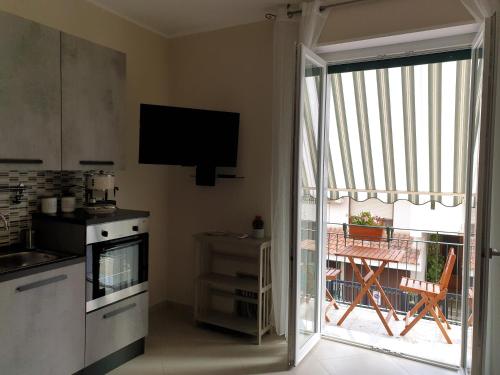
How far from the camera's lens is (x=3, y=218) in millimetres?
2229

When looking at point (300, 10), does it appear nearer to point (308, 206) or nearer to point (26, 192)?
point (308, 206)

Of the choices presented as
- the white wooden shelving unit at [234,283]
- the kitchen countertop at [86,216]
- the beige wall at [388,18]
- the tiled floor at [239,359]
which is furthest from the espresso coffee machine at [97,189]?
the beige wall at [388,18]

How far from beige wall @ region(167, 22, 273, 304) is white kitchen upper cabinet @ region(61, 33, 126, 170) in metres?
0.89

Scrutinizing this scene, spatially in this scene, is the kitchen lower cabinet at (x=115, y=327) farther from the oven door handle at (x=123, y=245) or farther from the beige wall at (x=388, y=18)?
the beige wall at (x=388, y=18)

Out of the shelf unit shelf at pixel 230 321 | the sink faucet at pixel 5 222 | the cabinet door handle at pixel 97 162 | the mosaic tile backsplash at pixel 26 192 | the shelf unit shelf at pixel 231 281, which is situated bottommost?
the shelf unit shelf at pixel 230 321

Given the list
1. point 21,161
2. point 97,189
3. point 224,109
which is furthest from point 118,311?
point 224,109

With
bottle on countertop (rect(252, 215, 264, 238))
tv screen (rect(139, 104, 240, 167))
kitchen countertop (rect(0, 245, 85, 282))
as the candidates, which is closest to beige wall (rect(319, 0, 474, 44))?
tv screen (rect(139, 104, 240, 167))

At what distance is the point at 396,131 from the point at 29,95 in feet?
9.23

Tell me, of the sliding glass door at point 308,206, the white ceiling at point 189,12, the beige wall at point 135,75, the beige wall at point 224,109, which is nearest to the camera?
the sliding glass door at point 308,206

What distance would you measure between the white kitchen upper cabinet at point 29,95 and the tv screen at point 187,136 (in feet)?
2.38

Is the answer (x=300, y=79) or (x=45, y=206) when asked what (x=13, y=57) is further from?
(x=300, y=79)

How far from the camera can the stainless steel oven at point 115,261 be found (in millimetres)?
2264

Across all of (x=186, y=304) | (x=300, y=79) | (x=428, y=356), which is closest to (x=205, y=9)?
(x=300, y=79)

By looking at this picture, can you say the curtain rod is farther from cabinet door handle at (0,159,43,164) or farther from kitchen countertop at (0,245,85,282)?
kitchen countertop at (0,245,85,282)
